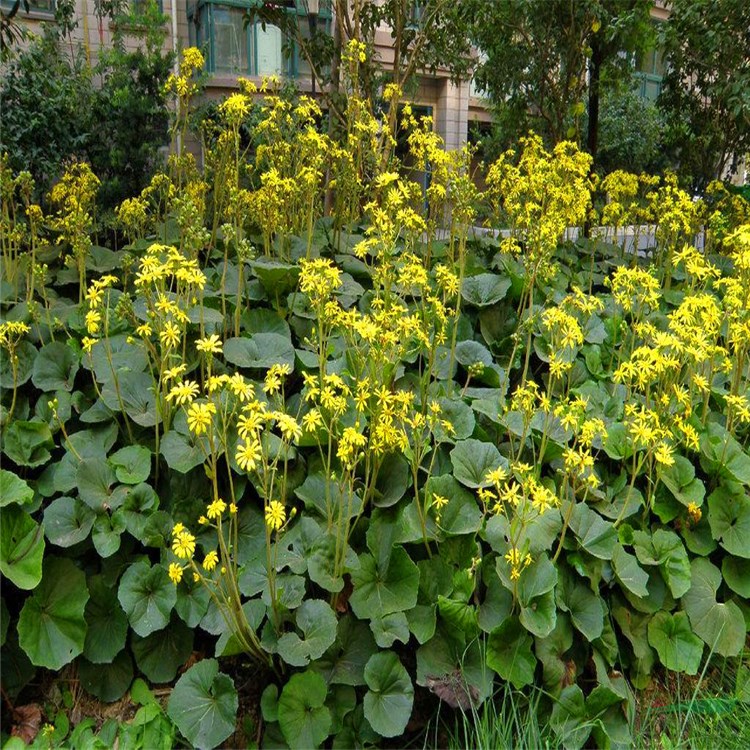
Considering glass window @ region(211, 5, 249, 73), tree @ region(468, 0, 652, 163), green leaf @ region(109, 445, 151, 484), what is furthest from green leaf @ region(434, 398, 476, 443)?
glass window @ region(211, 5, 249, 73)

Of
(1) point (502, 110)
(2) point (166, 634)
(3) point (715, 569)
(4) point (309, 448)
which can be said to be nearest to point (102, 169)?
(1) point (502, 110)

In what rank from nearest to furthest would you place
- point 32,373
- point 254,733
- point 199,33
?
point 254,733 < point 32,373 < point 199,33

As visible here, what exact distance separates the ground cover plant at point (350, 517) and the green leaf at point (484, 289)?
0.39 meters

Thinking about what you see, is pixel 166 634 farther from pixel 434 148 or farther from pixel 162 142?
pixel 162 142

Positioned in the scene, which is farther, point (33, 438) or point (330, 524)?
point (33, 438)

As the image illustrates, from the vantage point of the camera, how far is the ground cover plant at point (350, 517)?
78.7 inches

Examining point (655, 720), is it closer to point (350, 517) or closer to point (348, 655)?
point (348, 655)

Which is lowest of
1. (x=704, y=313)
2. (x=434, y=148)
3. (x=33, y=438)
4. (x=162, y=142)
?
(x=33, y=438)

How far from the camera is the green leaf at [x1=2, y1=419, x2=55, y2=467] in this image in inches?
93.6

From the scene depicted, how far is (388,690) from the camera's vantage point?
199 cm

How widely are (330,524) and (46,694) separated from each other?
1.03 metres

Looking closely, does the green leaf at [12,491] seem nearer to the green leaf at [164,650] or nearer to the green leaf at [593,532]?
the green leaf at [164,650]

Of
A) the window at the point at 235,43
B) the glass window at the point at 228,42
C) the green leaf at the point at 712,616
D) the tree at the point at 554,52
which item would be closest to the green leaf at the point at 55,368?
the green leaf at the point at 712,616

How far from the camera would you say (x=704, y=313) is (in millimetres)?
2570
